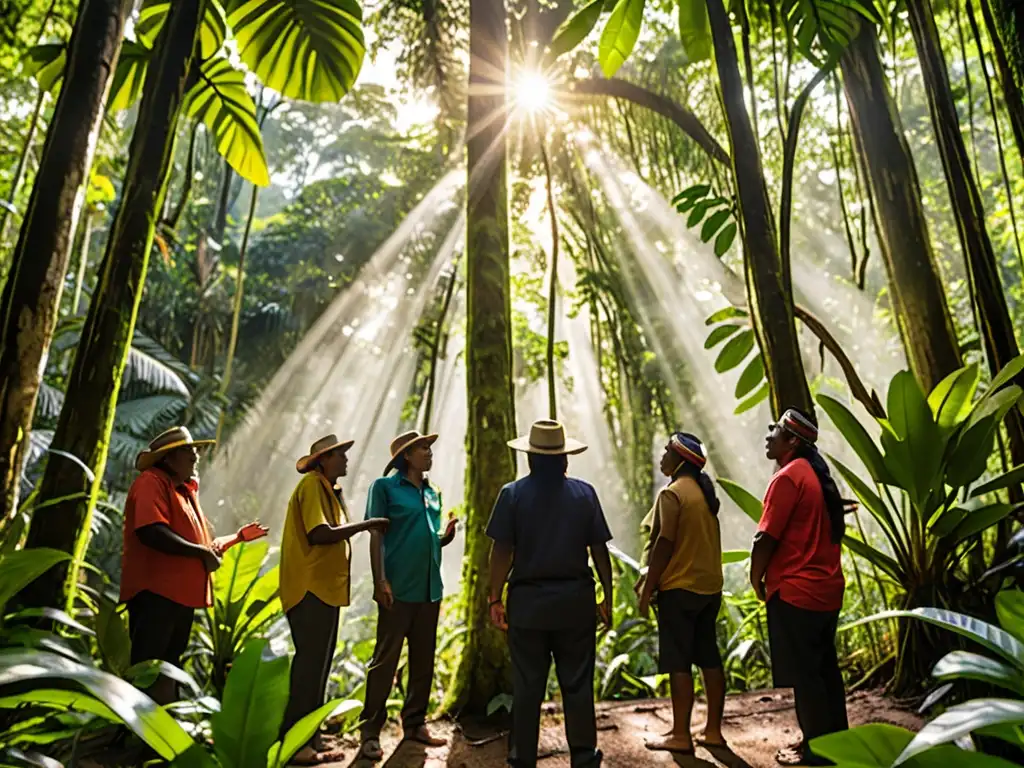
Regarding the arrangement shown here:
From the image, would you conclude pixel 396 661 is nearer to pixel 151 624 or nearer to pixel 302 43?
pixel 151 624

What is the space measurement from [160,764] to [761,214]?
364 cm

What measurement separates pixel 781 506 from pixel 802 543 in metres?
0.17

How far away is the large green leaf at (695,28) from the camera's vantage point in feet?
14.9

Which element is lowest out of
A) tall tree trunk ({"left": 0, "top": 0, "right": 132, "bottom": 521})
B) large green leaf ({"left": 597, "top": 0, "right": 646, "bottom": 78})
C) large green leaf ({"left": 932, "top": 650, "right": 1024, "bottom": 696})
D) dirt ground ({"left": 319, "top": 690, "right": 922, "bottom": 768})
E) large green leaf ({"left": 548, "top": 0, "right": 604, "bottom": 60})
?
dirt ground ({"left": 319, "top": 690, "right": 922, "bottom": 768})

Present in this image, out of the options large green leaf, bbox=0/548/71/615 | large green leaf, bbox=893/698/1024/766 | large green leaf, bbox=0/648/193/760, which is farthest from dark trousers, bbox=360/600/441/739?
large green leaf, bbox=893/698/1024/766

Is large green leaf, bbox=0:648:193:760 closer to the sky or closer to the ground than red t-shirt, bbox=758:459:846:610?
closer to the ground

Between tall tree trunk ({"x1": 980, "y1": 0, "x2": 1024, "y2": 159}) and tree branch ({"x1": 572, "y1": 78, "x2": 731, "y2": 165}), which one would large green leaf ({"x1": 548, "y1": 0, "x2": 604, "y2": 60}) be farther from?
tall tree trunk ({"x1": 980, "y1": 0, "x2": 1024, "y2": 159})

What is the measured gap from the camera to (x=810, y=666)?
303 cm

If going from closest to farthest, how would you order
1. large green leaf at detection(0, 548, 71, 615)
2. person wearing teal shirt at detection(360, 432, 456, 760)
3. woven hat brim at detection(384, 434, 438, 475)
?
large green leaf at detection(0, 548, 71, 615) → person wearing teal shirt at detection(360, 432, 456, 760) → woven hat brim at detection(384, 434, 438, 475)

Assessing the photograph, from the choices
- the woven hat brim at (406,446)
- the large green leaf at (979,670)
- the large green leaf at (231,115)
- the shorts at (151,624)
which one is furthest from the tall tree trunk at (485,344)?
the large green leaf at (979,670)

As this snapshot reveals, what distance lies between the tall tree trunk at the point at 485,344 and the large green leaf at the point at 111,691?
8.90 ft

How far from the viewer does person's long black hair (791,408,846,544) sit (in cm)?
308

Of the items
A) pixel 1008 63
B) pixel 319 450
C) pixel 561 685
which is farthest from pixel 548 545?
pixel 1008 63

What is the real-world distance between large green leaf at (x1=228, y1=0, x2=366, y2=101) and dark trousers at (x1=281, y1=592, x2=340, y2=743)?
12.2ft
